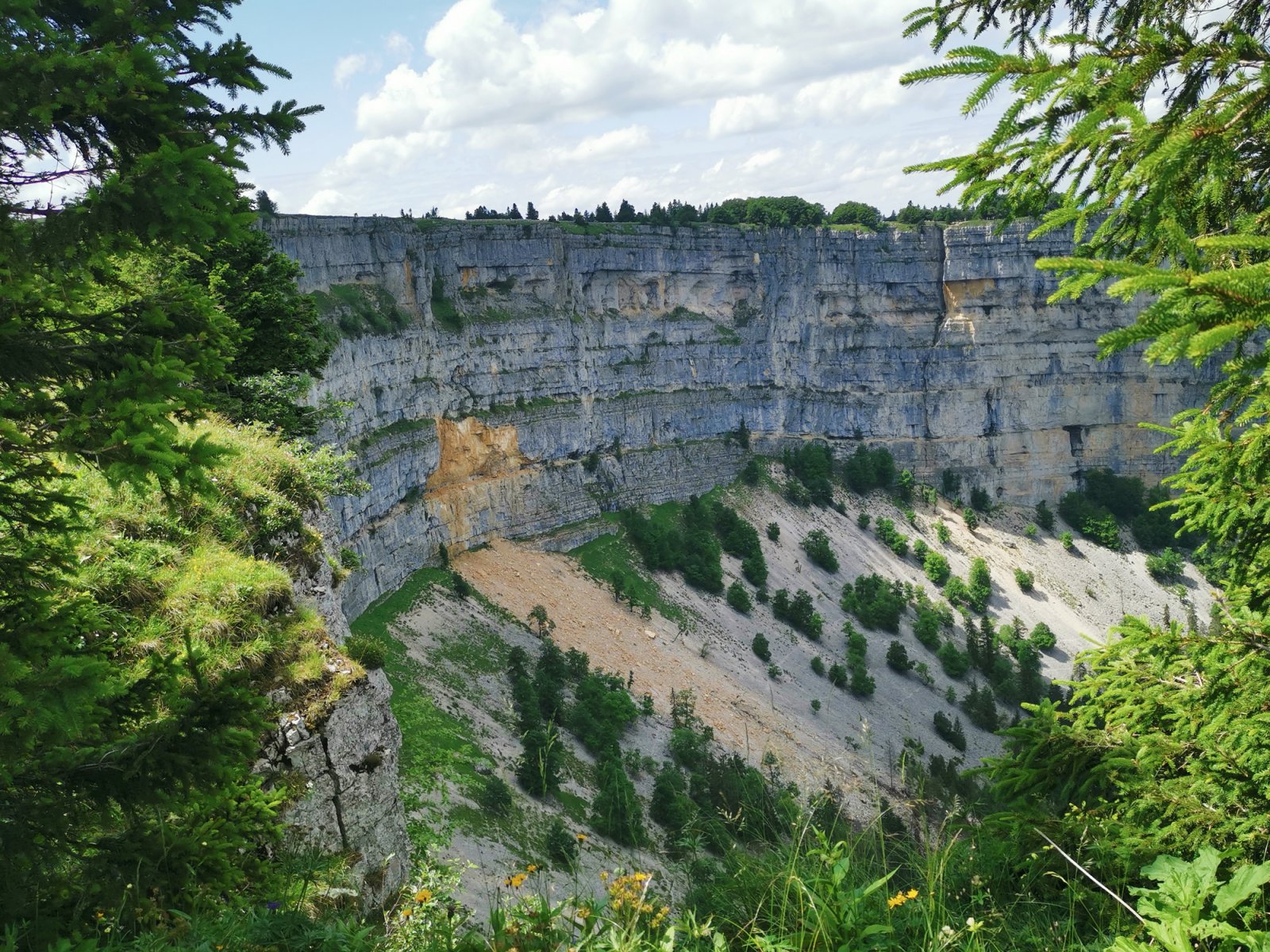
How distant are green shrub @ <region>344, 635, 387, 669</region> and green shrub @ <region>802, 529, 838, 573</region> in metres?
49.4

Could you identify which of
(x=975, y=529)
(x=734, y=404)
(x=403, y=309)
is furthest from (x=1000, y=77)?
(x=975, y=529)

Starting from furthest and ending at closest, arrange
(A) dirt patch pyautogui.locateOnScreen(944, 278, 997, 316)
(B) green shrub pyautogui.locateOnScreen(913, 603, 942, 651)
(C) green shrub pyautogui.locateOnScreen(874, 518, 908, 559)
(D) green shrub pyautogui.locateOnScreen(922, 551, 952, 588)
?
(A) dirt patch pyautogui.locateOnScreen(944, 278, 997, 316), (C) green shrub pyautogui.locateOnScreen(874, 518, 908, 559), (D) green shrub pyautogui.locateOnScreen(922, 551, 952, 588), (B) green shrub pyautogui.locateOnScreen(913, 603, 942, 651)

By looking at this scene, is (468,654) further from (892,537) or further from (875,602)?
(892,537)

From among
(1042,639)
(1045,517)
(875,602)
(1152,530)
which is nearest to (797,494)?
(875,602)

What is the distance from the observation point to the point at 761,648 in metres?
49.2

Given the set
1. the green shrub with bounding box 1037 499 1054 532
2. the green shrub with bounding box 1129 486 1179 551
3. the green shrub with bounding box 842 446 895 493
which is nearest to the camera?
the green shrub with bounding box 1129 486 1179 551

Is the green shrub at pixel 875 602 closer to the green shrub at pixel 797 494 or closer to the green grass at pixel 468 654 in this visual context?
the green shrub at pixel 797 494

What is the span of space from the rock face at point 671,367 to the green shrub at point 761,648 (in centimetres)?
1249

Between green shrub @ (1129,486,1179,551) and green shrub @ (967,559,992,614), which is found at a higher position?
green shrub @ (1129,486,1179,551)

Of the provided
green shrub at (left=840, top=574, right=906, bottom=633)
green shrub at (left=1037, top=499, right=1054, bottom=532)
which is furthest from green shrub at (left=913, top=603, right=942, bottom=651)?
green shrub at (left=1037, top=499, right=1054, bottom=532)

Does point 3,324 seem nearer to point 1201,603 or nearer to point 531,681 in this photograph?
point 531,681

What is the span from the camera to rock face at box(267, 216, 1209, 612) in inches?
1761

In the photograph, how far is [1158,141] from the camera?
4.92m

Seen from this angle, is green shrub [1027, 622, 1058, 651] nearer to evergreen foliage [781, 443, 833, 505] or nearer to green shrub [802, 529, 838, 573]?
green shrub [802, 529, 838, 573]
